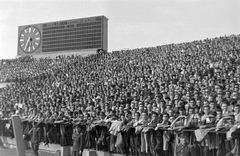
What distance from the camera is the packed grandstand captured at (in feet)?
23.9

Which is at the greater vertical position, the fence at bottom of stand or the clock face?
the clock face

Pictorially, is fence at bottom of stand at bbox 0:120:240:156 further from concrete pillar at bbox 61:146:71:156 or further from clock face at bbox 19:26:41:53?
clock face at bbox 19:26:41:53

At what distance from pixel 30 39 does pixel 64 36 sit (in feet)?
21.1

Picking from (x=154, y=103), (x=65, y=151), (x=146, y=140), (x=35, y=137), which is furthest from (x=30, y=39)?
(x=146, y=140)

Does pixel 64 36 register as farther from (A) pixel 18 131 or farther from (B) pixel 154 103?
(A) pixel 18 131

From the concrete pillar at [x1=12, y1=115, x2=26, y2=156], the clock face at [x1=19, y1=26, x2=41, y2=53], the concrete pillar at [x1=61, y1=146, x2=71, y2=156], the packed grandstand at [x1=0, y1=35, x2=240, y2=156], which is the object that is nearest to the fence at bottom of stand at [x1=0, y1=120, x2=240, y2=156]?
the packed grandstand at [x1=0, y1=35, x2=240, y2=156]

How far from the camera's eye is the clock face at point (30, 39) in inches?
1973

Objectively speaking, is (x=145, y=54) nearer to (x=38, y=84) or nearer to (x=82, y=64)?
(x=82, y=64)

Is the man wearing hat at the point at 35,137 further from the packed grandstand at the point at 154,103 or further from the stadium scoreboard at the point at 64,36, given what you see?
the stadium scoreboard at the point at 64,36

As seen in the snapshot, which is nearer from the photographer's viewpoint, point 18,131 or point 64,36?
point 18,131

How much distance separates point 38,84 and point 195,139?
21321mm

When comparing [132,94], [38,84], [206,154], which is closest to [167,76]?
[132,94]

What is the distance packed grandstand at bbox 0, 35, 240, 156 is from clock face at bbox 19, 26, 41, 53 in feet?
72.1

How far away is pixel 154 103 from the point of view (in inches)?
436
